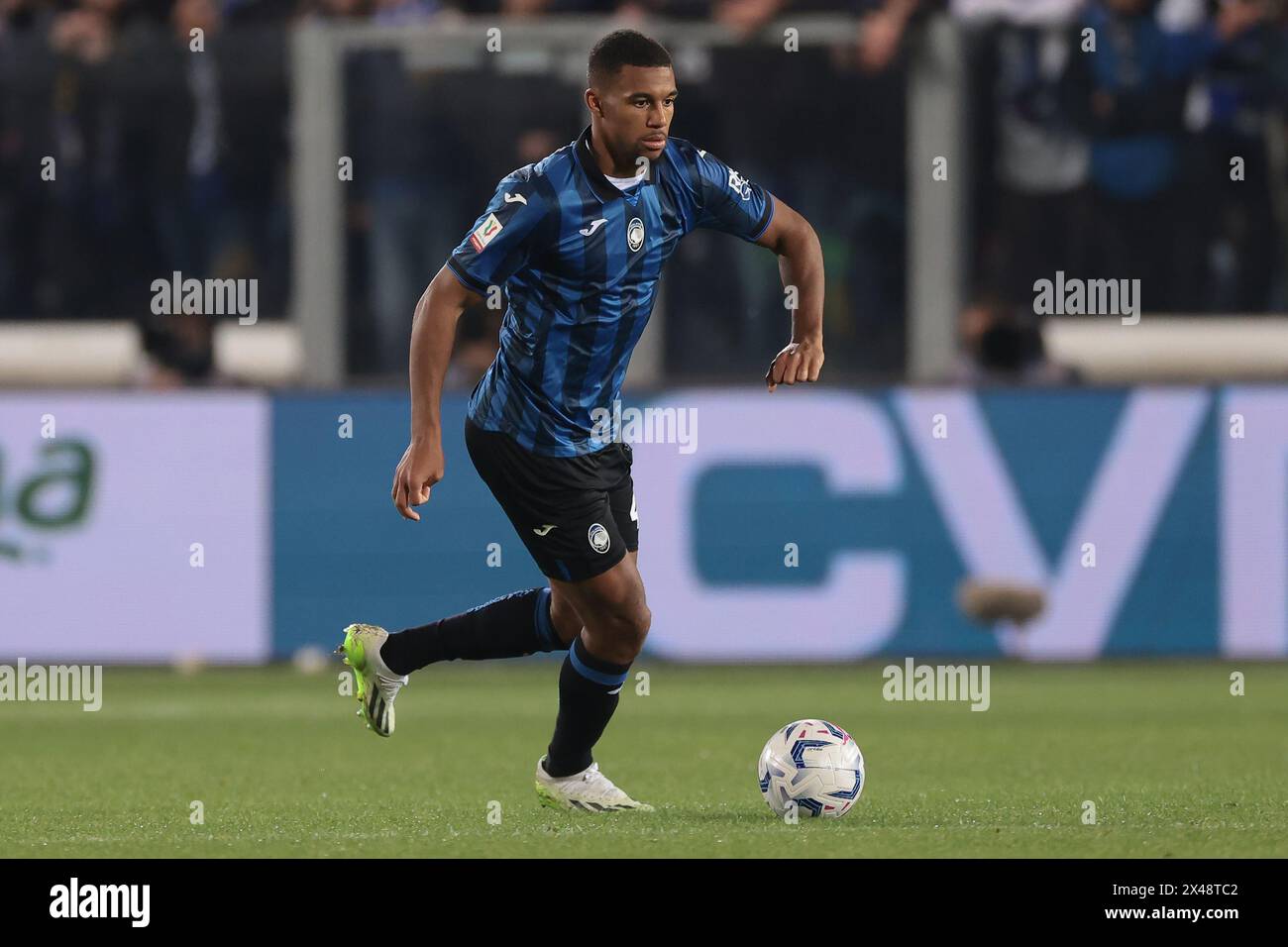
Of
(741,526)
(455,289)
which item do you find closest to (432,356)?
(455,289)

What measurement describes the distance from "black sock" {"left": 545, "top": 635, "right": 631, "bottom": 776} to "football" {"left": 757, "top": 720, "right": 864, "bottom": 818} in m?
0.50

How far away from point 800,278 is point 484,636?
1.42 m

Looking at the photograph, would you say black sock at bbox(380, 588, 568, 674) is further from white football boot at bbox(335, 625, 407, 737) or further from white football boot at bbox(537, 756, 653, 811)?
white football boot at bbox(537, 756, 653, 811)

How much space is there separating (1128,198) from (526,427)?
6682 millimetres

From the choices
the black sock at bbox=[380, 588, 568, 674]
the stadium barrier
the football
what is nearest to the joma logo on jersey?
the black sock at bbox=[380, 588, 568, 674]

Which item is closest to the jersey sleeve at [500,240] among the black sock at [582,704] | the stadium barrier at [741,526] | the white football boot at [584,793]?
the black sock at [582,704]

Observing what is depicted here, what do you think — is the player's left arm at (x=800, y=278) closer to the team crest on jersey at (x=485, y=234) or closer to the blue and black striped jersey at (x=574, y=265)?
the blue and black striped jersey at (x=574, y=265)

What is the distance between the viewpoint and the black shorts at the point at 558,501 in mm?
6660

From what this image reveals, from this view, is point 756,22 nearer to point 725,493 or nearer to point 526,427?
point 725,493

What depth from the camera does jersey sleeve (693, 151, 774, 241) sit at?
6.75 metres

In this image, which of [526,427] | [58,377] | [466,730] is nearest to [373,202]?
[58,377]

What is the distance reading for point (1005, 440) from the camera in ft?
39.4

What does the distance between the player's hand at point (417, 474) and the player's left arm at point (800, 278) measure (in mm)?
1005

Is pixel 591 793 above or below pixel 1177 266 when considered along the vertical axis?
below
